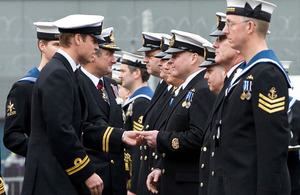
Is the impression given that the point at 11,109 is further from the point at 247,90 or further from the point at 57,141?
the point at 247,90

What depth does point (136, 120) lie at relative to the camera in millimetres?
8391

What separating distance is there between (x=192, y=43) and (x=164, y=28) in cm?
655

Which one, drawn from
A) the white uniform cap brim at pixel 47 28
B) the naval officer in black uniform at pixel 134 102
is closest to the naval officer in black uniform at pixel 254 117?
the white uniform cap brim at pixel 47 28

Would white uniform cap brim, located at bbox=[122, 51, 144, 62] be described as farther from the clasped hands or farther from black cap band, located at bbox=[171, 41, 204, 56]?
the clasped hands

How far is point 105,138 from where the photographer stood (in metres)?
6.00

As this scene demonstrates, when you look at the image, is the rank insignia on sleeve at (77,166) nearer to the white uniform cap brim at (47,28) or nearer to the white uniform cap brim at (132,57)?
the white uniform cap brim at (47,28)

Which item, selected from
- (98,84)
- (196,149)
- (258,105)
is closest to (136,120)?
(98,84)

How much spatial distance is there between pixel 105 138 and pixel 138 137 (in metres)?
0.26

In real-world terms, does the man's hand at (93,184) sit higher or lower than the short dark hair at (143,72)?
higher

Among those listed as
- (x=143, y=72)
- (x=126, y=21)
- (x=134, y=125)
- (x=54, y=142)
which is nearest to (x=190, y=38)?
(x=134, y=125)

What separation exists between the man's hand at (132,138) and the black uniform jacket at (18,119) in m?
0.73

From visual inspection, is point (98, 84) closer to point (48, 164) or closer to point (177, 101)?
point (177, 101)

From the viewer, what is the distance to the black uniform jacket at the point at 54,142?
16.6 feet

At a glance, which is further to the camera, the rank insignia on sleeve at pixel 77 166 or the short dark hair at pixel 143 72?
the short dark hair at pixel 143 72
